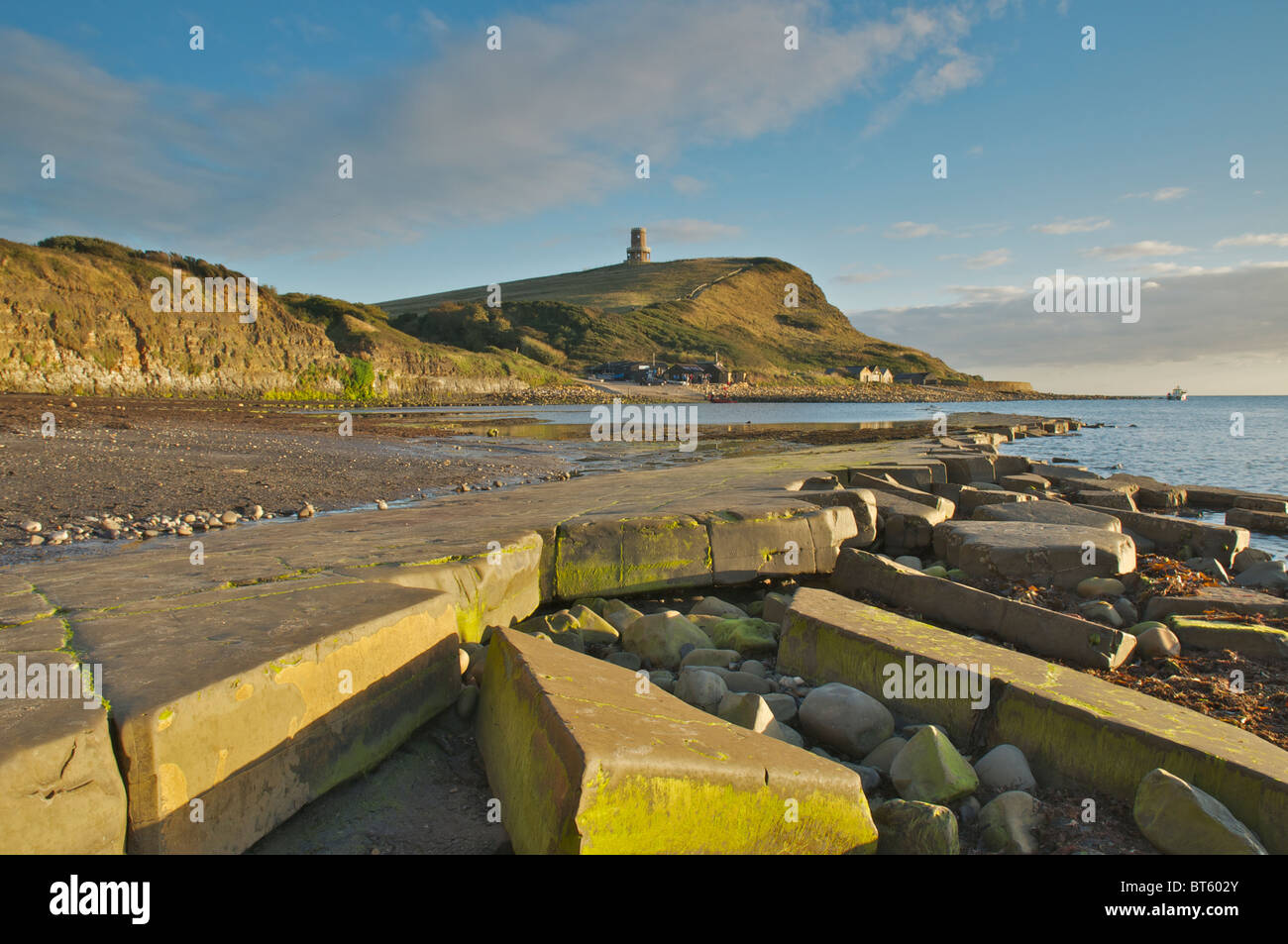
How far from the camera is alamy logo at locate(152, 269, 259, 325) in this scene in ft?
96.1

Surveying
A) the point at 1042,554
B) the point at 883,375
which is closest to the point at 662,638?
the point at 1042,554

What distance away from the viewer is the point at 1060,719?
2.71 meters

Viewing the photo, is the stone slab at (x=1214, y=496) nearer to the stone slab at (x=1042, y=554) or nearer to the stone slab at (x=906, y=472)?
the stone slab at (x=906, y=472)

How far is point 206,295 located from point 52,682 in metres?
38.7

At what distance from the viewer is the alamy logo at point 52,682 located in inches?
74.1

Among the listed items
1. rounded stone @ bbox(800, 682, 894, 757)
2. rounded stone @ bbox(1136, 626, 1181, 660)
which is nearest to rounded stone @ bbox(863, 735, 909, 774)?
rounded stone @ bbox(800, 682, 894, 757)

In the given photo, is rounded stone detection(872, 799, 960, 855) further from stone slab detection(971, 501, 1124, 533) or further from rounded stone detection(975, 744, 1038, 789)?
stone slab detection(971, 501, 1124, 533)

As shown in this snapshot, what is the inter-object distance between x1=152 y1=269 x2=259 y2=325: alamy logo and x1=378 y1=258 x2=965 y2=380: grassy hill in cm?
3906

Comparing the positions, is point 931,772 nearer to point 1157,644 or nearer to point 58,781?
point 1157,644

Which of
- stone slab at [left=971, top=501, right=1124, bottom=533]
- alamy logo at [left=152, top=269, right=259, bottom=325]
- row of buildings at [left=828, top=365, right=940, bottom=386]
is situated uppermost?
row of buildings at [left=828, top=365, right=940, bottom=386]

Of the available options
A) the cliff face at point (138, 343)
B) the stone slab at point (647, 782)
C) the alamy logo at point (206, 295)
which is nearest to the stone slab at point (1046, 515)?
the stone slab at point (647, 782)

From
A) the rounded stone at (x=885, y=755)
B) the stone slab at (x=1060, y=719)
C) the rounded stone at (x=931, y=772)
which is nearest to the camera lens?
the stone slab at (x=1060, y=719)

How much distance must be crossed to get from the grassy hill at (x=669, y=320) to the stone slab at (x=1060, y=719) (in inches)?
2900
